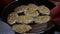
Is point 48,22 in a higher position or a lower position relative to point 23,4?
lower

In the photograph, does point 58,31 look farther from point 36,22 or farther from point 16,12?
point 16,12

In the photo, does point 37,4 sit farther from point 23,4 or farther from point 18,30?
point 18,30

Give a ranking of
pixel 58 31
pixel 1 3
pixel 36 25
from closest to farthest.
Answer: pixel 58 31, pixel 36 25, pixel 1 3

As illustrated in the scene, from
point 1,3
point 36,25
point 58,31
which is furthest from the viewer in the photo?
point 1,3

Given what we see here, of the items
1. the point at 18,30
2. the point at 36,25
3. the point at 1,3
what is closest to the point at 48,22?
the point at 36,25

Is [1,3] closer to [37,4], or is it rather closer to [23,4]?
[23,4]

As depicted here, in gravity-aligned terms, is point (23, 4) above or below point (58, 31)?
above

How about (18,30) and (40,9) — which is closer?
(18,30)

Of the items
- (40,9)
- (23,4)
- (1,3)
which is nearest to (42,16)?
(40,9)

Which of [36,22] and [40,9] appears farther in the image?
[40,9]

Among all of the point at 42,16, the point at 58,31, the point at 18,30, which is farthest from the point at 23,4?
the point at 58,31
